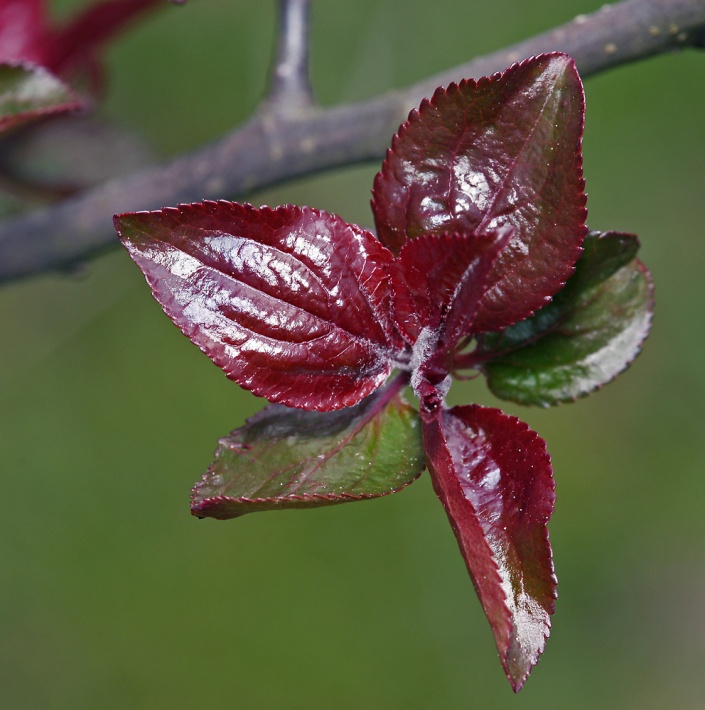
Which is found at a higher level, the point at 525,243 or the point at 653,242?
the point at 653,242

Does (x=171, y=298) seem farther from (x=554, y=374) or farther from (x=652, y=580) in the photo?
(x=652, y=580)

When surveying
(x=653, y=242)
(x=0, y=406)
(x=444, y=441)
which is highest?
(x=0, y=406)

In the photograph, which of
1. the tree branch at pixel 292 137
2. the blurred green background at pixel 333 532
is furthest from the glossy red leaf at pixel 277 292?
the blurred green background at pixel 333 532

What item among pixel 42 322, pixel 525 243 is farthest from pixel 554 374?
pixel 42 322

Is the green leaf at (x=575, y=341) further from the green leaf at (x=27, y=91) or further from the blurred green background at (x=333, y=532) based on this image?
the blurred green background at (x=333, y=532)

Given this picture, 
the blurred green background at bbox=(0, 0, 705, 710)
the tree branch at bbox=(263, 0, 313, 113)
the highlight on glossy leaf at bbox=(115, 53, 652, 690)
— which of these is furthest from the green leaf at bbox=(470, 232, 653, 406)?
the blurred green background at bbox=(0, 0, 705, 710)
